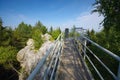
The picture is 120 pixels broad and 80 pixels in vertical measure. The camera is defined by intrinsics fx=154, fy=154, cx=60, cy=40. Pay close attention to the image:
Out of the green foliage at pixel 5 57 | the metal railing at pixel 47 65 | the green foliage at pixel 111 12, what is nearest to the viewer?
the metal railing at pixel 47 65

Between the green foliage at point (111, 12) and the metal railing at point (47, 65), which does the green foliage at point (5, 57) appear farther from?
the metal railing at point (47, 65)

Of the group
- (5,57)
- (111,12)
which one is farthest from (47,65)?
(5,57)

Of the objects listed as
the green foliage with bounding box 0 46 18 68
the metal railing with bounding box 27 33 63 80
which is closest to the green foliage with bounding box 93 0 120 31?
the metal railing with bounding box 27 33 63 80

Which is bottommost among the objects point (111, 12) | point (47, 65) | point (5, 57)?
point (5, 57)

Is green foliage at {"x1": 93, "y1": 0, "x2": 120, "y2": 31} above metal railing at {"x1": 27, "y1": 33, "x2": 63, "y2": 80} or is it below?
above

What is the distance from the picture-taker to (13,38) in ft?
161

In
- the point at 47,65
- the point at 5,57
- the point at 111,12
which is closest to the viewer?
the point at 47,65

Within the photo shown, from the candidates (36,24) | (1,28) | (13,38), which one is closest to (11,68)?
(1,28)

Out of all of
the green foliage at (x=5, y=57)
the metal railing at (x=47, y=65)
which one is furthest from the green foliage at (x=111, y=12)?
the green foliage at (x=5, y=57)

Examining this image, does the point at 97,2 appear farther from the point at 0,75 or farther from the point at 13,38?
the point at 13,38

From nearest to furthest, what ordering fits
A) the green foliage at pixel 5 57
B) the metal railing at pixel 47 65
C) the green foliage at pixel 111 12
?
the metal railing at pixel 47 65, the green foliage at pixel 111 12, the green foliage at pixel 5 57

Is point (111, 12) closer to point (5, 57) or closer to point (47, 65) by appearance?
point (47, 65)

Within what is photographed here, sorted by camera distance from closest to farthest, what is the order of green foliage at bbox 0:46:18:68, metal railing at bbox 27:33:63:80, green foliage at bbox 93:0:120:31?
metal railing at bbox 27:33:63:80, green foliage at bbox 93:0:120:31, green foliage at bbox 0:46:18:68

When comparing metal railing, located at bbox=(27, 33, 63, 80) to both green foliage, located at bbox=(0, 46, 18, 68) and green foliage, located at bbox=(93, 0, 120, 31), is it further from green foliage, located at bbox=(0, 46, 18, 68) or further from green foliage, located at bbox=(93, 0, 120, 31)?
green foliage, located at bbox=(0, 46, 18, 68)
